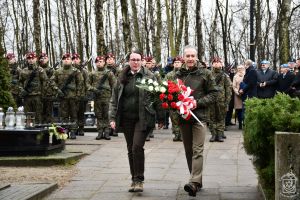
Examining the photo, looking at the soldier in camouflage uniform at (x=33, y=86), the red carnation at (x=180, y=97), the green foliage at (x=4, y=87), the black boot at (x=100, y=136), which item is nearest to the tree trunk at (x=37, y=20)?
the soldier in camouflage uniform at (x=33, y=86)

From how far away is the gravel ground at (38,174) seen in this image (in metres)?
10.2

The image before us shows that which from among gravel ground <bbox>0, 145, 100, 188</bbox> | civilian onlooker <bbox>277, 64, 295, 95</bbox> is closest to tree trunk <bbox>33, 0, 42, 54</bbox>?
civilian onlooker <bbox>277, 64, 295, 95</bbox>

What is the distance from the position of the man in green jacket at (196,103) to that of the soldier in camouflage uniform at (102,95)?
750 centimetres

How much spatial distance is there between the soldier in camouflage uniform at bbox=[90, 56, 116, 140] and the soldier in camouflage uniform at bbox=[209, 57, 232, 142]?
8.72 ft

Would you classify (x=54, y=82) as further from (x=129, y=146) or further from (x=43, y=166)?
(x=129, y=146)

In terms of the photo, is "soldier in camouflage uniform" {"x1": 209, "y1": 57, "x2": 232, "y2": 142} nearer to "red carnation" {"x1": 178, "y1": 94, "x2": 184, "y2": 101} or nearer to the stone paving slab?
the stone paving slab

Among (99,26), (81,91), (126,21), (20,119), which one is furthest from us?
(126,21)

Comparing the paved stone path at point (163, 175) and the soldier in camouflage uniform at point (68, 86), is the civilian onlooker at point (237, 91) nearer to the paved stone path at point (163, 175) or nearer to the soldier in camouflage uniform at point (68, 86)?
the paved stone path at point (163, 175)

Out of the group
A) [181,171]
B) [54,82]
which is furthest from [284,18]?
[181,171]

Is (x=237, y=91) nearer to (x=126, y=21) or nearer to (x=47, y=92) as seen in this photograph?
(x=47, y=92)

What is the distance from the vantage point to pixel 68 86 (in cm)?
1662

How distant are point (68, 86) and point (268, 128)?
33.2ft

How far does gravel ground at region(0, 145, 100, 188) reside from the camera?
10250mm

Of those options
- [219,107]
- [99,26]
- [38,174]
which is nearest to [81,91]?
A: [219,107]
